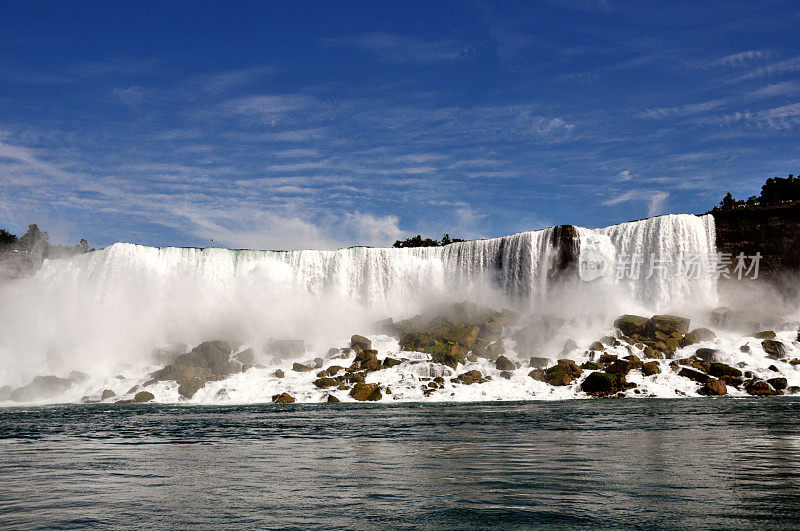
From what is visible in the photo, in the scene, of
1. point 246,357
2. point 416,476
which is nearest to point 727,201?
point 246,357

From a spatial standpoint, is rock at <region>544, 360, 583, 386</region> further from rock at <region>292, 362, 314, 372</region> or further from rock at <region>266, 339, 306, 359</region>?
rock at <region>266, 339, 306, 359</region>

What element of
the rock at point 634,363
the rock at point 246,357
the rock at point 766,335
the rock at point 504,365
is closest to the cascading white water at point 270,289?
the rock at point 246,357

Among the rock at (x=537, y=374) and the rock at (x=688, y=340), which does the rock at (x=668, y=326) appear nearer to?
the rock at (x=688, y=340)

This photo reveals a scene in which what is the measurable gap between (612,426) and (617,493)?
10.0m

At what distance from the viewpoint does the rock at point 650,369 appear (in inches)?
1227

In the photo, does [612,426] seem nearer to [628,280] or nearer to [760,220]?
[628,280]

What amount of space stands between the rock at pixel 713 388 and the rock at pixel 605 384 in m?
3.38

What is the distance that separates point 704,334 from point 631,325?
4.12 m

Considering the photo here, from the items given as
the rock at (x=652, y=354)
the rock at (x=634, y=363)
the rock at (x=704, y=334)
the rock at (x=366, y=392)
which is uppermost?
the rock at (x=704, y=334)

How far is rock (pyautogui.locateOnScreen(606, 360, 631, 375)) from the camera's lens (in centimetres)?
3153

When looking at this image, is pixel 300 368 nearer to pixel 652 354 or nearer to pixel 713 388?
pixel 652 354

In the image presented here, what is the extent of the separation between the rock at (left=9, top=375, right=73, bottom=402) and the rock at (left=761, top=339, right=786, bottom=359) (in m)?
41.0

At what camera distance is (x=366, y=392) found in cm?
3062

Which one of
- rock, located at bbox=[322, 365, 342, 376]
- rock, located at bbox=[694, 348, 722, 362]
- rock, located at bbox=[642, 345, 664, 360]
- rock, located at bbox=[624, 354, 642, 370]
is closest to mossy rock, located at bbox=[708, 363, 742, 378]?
rock, located at bbox=[694, 348, 722, 362]
